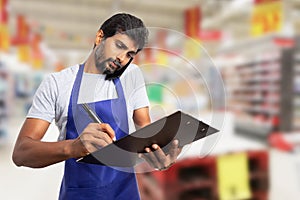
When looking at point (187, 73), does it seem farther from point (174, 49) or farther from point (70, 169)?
point (70, 169)

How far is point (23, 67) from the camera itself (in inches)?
289

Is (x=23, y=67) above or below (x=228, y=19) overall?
below

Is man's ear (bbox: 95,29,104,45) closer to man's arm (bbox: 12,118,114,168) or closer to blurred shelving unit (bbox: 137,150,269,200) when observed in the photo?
man's arm (bbox: 12,118,114,168)

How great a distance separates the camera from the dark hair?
10.3 inches

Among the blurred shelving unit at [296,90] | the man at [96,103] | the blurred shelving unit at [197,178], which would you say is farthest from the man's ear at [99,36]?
the blurred shelving unit at [296,90]

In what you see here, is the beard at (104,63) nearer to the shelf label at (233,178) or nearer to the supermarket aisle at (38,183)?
the supermarket aisle at (38,183)

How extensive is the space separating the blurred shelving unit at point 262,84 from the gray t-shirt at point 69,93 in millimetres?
4434

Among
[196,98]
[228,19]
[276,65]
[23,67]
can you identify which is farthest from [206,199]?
[228,19]

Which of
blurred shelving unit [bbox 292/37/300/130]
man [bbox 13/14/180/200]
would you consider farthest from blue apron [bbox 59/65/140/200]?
blurred shelving unit [bbox 292/37/300/130]

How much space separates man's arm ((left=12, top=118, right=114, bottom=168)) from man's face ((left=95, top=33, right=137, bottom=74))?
0.05 m

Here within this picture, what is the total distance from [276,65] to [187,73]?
17.5ft

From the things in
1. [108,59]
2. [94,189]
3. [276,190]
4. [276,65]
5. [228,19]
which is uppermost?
[228,19]

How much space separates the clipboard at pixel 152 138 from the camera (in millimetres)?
245

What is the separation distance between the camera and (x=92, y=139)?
0.24m
